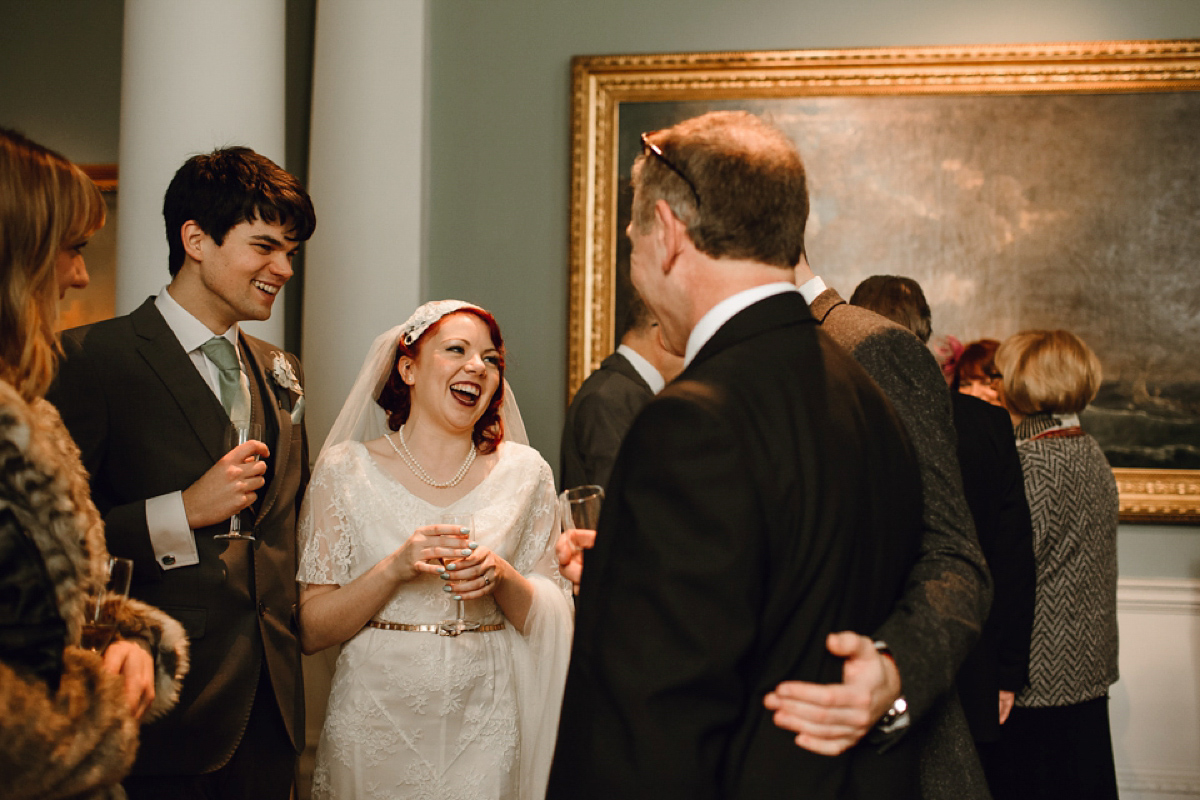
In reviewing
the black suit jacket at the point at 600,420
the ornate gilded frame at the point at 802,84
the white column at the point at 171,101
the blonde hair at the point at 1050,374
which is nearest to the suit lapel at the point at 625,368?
the black suit jacket at the point at 600,420

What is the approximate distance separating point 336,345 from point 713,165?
124 inches

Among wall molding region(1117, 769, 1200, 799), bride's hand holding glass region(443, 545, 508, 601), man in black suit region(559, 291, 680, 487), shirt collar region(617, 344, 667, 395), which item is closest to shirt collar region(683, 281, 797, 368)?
bride's hand holding glass region(443, 545, 508, 601)

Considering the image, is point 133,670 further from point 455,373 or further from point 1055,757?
point 1055,757

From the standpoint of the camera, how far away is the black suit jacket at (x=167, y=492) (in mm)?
2098

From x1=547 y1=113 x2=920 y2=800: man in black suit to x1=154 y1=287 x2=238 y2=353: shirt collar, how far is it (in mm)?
1350

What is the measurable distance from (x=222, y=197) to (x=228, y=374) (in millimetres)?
436

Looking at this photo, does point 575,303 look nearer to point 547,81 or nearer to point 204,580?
point 547,81

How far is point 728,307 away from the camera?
1360 mm

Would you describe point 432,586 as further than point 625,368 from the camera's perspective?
No

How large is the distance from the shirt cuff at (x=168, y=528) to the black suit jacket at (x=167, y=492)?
0.02 metres

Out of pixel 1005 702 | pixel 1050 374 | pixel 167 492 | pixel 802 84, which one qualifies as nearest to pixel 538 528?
pixel 167 492

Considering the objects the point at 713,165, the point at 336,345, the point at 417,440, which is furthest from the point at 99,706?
the point at 336,345

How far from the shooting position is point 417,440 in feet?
9.11

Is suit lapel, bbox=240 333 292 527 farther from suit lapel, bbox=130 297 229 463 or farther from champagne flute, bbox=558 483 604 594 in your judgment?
champagne flute, bbox=558 483 604 594
